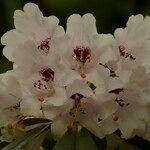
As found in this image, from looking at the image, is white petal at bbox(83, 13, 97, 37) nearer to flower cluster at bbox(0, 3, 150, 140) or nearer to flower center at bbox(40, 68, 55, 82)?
flower cluster at bbox(0, 3, 150, 140)

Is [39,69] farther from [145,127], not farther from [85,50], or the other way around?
[145,127]

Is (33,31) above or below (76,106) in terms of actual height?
above

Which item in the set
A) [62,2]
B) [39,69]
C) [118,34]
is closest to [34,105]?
[39,69]

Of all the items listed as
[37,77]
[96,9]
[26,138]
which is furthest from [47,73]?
[96,9]

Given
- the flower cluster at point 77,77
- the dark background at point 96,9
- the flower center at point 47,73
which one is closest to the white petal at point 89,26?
the flower cluster at point 77,77

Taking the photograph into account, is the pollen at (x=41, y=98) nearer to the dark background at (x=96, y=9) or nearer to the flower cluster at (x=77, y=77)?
the flower cluster at (x=77, y=77)

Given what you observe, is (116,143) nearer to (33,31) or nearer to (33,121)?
(33,121)
